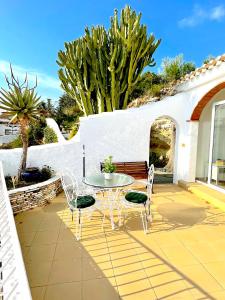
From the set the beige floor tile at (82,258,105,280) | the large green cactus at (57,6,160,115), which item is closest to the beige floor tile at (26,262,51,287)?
the beige floor tile at (82,258,105,280)

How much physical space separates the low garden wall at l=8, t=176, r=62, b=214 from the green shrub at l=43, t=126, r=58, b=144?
14.6 feet

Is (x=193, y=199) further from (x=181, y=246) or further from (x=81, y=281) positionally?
(x=81, y=281)

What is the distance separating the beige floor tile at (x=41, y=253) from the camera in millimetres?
3217

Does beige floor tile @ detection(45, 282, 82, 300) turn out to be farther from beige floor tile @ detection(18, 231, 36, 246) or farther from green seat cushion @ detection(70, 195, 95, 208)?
green seat cushion @ detection(70, 195, 95, 208)

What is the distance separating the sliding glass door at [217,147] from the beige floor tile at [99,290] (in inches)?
193

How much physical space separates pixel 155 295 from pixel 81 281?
0.91 meters

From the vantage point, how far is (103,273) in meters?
2.87

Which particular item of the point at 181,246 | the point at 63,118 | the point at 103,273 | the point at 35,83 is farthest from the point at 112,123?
the point at 63,118

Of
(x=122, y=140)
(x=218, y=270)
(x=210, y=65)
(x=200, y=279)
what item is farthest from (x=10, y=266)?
(x=210, y=65)

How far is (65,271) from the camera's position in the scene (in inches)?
115

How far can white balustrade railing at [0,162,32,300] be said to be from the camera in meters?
1.68

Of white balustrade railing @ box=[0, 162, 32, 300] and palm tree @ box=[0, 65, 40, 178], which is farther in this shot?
palm tree @ box=[0, 65, 40, 178]

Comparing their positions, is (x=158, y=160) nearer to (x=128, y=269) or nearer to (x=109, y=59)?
(x=109, y=59)

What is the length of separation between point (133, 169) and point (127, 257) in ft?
12.8
